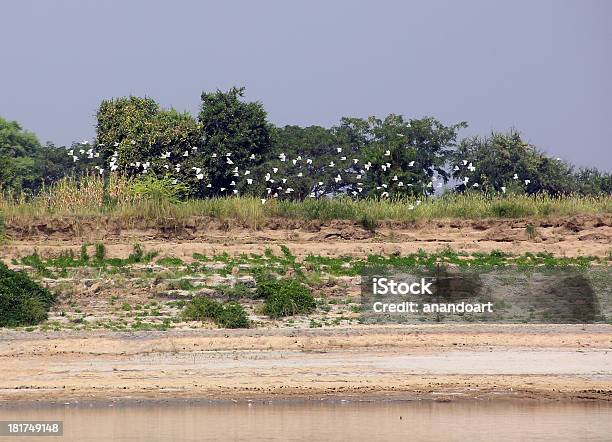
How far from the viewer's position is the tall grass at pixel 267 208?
30562mm

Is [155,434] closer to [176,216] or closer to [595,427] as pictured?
[595,427]

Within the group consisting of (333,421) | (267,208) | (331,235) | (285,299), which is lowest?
(333,421)

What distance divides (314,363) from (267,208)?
11960 mm

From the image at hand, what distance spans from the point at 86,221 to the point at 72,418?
13.7 meters

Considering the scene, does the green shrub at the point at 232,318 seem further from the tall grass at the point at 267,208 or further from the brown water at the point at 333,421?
the tall grass at the point at 267,208

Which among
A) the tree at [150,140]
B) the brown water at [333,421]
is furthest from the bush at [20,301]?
the tree at [150,140]

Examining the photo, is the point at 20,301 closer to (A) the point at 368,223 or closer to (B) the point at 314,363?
(B) the point at 314,363

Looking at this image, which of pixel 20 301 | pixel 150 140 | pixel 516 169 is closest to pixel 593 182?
pixel 516 169

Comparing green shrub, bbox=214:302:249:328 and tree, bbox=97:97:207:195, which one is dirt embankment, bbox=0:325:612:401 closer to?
green shrub, bbox=214:302:249:328

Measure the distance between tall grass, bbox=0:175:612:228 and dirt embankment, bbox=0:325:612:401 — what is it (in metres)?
8.40

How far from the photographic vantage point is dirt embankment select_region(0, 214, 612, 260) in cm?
2891

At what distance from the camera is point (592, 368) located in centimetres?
1942

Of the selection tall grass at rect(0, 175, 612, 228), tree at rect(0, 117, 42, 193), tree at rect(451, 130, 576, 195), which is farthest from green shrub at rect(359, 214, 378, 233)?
tree at rect(0, 117, 42, 193)

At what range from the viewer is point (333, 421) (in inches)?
659
